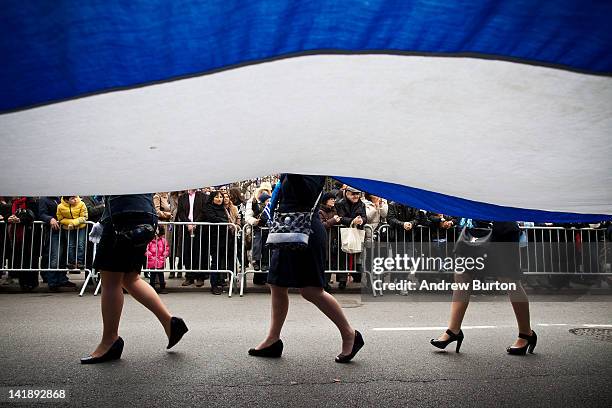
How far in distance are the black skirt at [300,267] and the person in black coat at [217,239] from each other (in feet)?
17.3

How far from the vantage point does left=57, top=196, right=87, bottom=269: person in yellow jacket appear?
9.21 m

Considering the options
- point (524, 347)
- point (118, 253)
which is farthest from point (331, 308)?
point (524, 347)

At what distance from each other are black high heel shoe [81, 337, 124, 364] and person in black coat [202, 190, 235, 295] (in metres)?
4.97

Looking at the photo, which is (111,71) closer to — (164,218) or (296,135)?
(296,135)

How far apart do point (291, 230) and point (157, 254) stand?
5907 mm

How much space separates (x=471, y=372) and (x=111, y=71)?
337cm

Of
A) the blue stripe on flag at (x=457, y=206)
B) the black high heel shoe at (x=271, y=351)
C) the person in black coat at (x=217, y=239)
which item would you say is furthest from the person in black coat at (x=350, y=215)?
the black high heel shoe at (x=271, y=351)

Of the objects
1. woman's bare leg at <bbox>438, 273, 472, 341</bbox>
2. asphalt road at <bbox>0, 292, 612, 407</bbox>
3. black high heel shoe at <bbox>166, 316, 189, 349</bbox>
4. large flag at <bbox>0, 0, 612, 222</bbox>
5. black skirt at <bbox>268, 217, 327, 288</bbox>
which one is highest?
large flag at <bbox>0, 0, 612, 222</bbox>

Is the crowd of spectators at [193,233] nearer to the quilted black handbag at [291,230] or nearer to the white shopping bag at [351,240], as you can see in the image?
the white shopping bag at [351,240]

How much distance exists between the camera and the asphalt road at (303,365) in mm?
3287

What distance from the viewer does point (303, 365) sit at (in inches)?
161

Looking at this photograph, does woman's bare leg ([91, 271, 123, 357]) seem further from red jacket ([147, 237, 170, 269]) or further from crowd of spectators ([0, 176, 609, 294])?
red jacket ([147, 237, 170, 269])

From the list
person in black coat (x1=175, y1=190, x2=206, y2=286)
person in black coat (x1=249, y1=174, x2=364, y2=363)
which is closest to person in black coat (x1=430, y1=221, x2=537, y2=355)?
person in black coat (x1=249, y1=174, x2=364, y2=363)

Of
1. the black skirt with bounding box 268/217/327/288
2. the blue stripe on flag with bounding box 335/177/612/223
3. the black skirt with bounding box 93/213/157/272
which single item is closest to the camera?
the black skirt with bounding box 93/213/157/272
